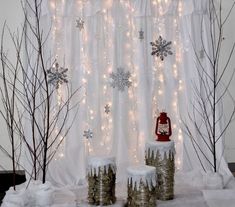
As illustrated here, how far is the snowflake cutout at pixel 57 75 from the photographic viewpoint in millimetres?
→ 3414

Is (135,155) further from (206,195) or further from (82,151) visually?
(206,195)

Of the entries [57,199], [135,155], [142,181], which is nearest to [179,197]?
[142,181]

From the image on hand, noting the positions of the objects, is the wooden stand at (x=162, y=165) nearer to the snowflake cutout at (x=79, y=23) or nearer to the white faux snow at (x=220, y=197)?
the white faux snow at (x=220, y=197)

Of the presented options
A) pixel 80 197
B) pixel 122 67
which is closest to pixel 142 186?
pixel 80 197

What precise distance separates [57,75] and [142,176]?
1705 mm

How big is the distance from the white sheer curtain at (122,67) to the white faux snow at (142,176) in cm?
147

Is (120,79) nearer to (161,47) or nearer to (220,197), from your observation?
(161,47)

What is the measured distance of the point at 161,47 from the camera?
3.54 meters

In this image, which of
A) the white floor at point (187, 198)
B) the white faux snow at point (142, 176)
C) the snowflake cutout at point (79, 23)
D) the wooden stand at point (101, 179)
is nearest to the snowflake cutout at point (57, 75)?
the snowflake cutout at point (79, 23)

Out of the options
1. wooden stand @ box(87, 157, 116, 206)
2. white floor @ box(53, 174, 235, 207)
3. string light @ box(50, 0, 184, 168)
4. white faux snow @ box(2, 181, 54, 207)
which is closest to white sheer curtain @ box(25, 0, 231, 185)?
string light @ box(50, 0, 184, 168)

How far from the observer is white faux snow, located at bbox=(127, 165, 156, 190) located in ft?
6.61

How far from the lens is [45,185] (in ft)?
7.60

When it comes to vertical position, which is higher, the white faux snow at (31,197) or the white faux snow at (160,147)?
the white faux snow at (160,147)

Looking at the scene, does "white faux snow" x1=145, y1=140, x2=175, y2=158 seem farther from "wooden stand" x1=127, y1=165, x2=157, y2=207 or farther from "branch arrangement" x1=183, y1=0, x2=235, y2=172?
"branch arrangement" x1=183, y1=0, x2=235, y2=172
